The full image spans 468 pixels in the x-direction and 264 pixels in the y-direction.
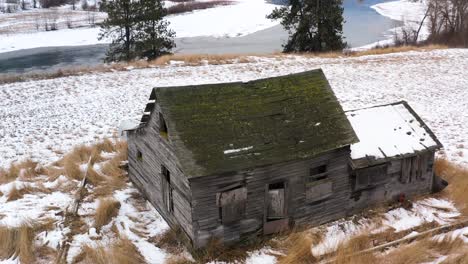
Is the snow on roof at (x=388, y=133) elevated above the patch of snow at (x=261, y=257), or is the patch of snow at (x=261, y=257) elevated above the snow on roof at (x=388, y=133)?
the snow on roof at (x=388, y=133)

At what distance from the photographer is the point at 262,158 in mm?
10383

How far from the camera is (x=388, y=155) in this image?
12.2 metres

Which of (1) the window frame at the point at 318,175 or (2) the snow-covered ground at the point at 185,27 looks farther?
(2) the snow-covered ground at the point at 185,27

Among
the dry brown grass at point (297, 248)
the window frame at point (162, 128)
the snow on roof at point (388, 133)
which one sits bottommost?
the dry brown grass at point (297, 248)

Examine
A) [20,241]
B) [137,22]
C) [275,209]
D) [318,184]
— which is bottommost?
[20,241]

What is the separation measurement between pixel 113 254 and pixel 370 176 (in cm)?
678

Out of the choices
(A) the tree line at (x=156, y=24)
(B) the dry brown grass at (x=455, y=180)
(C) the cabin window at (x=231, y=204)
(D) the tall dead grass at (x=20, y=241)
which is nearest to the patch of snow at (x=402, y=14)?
(A) the tree line at (x=156, y=24)

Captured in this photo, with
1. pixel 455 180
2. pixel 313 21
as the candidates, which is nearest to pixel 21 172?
pixel 455 180

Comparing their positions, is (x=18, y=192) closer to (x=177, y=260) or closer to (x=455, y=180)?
(x=177, y=260)

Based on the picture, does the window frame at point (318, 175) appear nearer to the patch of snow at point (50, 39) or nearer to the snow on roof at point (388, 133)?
the snow on roof at point (388, 133)

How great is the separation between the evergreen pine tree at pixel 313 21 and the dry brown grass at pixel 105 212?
78.2ft

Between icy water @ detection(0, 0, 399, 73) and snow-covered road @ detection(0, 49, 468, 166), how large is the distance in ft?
33.9

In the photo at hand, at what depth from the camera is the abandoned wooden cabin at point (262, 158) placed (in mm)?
10227

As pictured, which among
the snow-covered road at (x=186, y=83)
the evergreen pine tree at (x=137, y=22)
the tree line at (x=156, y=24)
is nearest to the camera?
the snow-covered road at (x=186, y=83)
